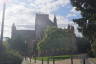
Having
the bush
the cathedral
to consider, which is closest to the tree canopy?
the cathedral

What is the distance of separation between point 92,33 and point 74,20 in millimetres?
2570

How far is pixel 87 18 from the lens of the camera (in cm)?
2584

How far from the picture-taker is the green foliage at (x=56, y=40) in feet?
254

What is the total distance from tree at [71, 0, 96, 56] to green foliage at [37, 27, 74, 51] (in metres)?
50.7

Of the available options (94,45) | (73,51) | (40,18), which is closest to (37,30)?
(40,18)

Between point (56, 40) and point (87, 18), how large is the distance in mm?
51427

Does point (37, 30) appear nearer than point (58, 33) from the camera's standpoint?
No

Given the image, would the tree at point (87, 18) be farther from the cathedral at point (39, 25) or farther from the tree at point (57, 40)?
the cathedral at point (39, 25)

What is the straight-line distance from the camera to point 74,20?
26.2 metres

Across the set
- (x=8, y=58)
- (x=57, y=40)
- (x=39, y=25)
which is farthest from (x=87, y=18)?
(x=39, y=25)

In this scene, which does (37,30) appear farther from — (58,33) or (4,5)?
(4,5)

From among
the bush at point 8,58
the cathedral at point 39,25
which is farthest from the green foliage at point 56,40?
the bush at point 8,58

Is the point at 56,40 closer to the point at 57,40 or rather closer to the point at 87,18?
the point at 57,40

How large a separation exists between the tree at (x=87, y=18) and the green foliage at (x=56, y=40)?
5067 cm
